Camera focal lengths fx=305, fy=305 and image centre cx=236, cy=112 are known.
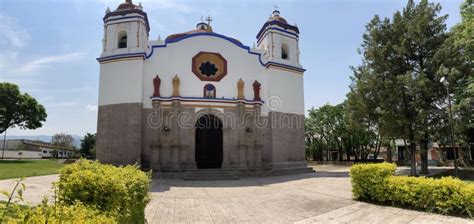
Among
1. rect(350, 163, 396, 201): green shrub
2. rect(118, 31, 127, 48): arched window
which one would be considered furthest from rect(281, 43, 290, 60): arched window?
rect(350, 163, 396, 201): green shrub

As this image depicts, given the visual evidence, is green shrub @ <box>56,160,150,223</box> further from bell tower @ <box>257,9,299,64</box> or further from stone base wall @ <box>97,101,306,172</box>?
bell tower @ <box>257,9,299,64</box>

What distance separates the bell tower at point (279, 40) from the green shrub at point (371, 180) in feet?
42.6

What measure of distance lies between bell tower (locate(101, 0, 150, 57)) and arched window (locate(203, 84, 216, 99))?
4579 millimetres

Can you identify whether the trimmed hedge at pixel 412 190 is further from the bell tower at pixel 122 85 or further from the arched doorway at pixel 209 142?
the bell tower at pixel 122 85

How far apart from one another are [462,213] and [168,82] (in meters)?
16.0

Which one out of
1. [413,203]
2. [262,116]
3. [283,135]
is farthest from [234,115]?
[413,203]

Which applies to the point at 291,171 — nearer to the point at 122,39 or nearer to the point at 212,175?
the point at 212,175

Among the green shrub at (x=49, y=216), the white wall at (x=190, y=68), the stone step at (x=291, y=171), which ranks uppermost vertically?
the white wall at (x=190, y=68)

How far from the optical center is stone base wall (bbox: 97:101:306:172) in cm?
1788

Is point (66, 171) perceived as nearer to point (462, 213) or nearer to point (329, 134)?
point (462, 213)

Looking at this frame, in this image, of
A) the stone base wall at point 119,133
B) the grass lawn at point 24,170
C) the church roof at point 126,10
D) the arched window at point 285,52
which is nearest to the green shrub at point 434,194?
the grass lawn at point 24,170

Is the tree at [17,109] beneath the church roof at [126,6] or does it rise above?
beneath

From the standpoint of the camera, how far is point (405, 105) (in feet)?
52.5

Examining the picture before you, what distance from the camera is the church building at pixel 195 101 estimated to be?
18156 millimetres
